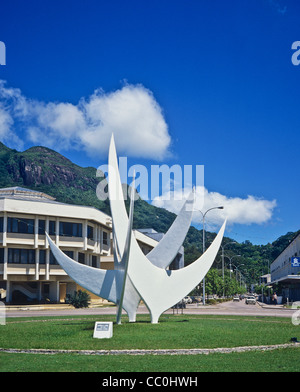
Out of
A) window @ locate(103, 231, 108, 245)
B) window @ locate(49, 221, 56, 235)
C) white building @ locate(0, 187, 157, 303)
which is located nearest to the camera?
white building @ locate(0, 187, 157, 303)

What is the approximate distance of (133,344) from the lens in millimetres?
14516

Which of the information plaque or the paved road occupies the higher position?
the information plaque

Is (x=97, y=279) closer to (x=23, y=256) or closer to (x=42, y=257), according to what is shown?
(x=23, y=256)

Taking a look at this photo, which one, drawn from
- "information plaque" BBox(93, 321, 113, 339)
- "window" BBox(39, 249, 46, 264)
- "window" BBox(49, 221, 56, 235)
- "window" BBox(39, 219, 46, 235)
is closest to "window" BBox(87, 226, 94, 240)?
"window" BBox(49, 221, 56, 235)

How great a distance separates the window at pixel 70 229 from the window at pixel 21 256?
373 cm

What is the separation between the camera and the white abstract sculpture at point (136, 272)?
2002cm

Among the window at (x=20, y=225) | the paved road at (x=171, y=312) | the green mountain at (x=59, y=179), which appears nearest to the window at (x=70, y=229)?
the window at (x=20, y=225)

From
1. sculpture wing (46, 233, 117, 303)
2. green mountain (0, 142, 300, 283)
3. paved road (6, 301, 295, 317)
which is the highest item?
green mountain (0, 142, 300, 283)

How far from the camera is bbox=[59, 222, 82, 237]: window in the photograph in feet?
171

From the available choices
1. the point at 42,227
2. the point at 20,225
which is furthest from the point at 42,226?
Result: the point at 20,225

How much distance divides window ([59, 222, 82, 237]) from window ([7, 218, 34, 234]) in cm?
347

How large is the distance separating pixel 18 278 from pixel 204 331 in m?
34.5

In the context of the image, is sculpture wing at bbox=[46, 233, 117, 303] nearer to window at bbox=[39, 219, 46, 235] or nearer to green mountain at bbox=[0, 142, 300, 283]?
window at bbox=[39, 219, 46, 235]
